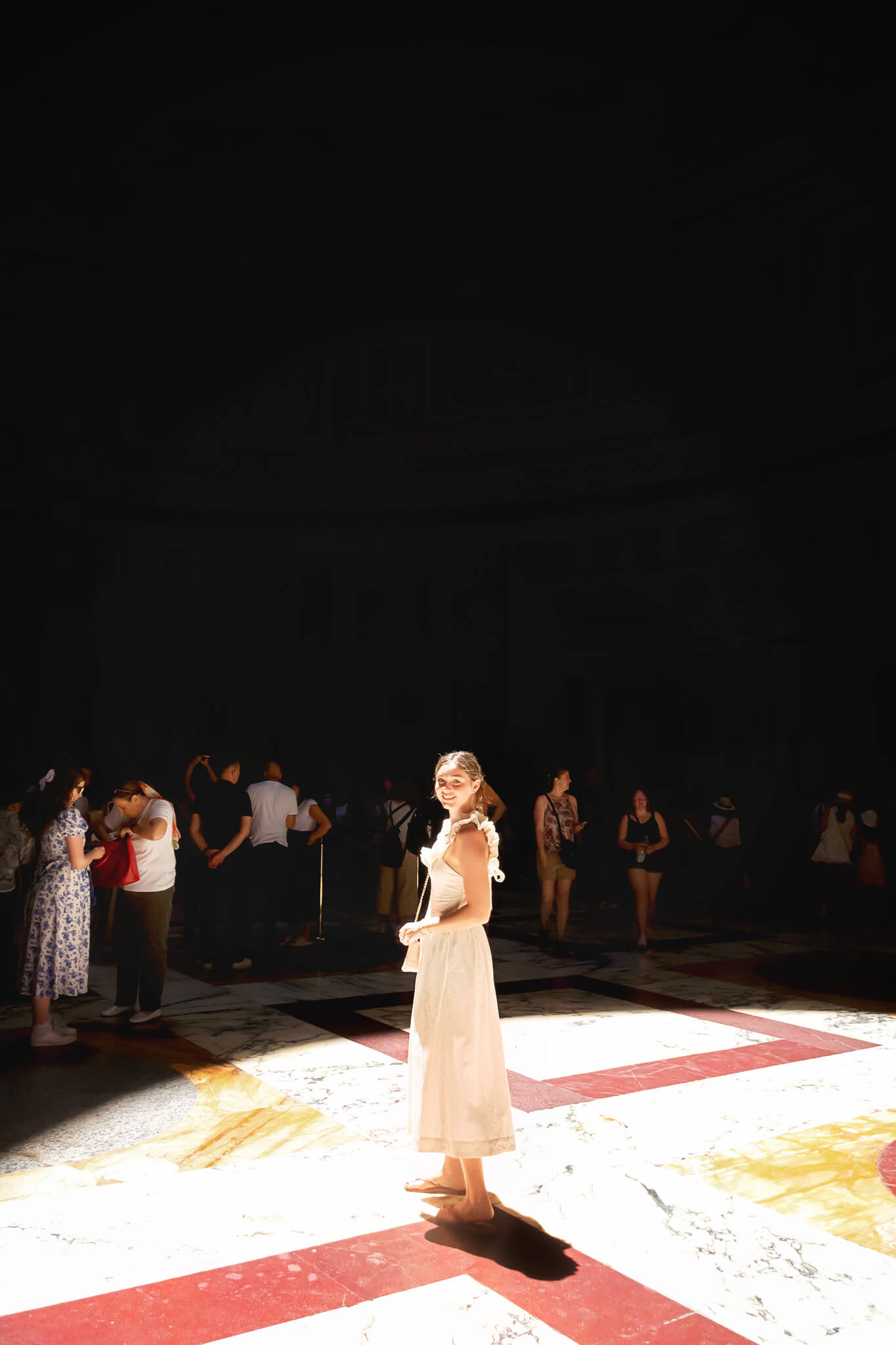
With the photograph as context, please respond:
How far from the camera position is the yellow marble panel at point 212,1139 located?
4.58 meters

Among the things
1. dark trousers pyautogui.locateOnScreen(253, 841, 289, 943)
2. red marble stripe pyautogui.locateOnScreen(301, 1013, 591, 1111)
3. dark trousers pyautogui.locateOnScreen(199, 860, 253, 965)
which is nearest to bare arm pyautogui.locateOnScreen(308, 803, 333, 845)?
dark trousers pyautogui.locateOnScreen(253, 841, 289, 943)

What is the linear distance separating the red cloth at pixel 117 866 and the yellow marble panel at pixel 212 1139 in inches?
47.8

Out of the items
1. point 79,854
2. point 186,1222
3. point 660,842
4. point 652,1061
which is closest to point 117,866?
point 79,854

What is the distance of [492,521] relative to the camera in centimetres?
2006

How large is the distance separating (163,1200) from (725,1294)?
2206 millimetres

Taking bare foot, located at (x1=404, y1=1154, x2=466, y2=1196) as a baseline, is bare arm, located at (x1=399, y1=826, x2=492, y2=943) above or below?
above

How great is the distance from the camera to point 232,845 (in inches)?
368

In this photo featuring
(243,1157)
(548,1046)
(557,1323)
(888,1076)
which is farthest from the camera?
(548,1046)

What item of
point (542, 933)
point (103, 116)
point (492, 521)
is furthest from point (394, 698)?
point (103, 116)

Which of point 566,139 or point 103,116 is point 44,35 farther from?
point 566,139

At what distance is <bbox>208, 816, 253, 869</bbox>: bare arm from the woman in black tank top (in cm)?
356

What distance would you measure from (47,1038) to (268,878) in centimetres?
354

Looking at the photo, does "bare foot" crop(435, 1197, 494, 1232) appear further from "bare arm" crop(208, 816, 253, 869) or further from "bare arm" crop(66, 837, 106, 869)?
"bare arm" crop(208, 816, 253, 869)

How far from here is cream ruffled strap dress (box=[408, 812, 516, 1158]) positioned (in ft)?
13.4
